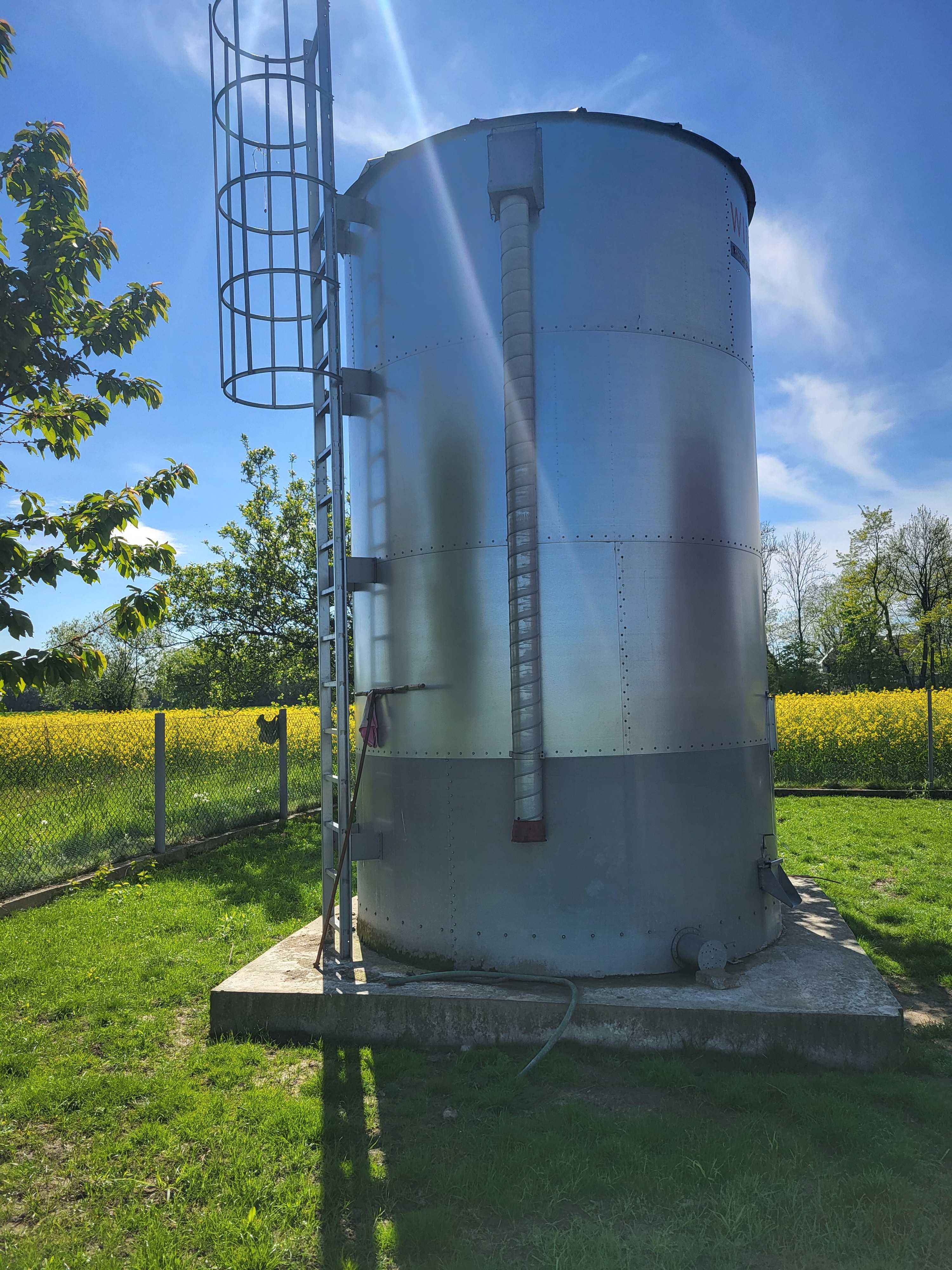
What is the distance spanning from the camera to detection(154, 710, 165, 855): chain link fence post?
10352mm

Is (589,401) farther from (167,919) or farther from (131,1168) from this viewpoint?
(167,919)

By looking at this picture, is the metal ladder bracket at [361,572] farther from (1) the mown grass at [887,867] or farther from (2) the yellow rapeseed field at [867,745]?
(2) the yellow rapeseed field at [867,745]

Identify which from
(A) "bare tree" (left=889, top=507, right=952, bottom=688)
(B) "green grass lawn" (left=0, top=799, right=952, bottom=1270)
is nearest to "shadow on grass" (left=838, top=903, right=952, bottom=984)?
(B) "green grass lawn" (left=0, top=799, right=952, bottom=1270)

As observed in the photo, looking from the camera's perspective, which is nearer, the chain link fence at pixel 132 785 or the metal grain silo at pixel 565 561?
the metal grain silo at pixel 565 561

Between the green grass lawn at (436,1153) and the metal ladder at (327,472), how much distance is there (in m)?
1.35

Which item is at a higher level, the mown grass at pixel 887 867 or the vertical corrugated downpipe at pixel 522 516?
the vertical corrugated downpipe at pixel 522 516

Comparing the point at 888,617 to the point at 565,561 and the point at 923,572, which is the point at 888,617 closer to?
the point at 923,572

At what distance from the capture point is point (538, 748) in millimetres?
5348

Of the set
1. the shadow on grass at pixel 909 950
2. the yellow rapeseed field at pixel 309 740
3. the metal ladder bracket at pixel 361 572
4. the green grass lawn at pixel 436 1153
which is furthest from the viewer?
the yellow rapeseed field at pixel 309 740

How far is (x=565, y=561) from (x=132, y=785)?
7.68m

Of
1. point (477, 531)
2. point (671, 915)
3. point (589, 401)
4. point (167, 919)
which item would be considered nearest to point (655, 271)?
point (589, 401)

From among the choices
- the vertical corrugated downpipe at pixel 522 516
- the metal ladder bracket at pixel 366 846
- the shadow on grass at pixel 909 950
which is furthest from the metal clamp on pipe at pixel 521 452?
the shadow on grass at pixel 909 950

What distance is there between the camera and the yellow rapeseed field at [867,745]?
15.2 metres

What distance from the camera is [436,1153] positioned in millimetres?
3922
